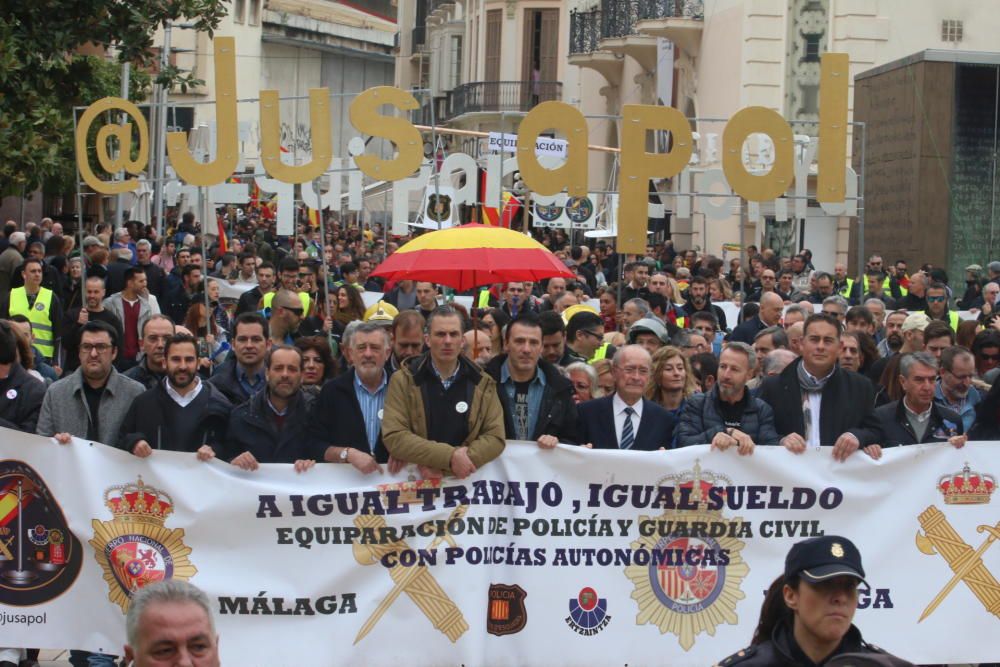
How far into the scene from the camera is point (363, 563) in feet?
26.1

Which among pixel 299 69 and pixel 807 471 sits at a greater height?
pixel 299 69

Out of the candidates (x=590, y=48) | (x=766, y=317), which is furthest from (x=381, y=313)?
(x=590, y=48)

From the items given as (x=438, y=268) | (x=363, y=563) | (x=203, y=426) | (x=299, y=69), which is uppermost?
(x=299, y=69)

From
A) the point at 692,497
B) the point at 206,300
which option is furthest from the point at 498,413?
the point at 206,300

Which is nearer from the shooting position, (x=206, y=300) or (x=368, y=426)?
(x=368, y=426)

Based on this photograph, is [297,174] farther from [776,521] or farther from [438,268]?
[776,521]

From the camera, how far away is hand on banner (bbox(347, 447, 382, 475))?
311 inches

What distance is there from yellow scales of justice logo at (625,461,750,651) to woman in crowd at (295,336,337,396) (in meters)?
2.31

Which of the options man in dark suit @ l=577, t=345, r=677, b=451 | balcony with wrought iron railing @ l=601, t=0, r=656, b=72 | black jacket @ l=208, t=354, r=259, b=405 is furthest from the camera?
balcony with wrought iron railing @ l=601, t=0, r=656, b=72

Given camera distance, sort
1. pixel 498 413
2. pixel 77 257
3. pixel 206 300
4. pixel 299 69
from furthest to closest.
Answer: pixel 299 69
pixel 77 257
pixel 206 300
pixel 498 413

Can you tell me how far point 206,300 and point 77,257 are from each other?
4.07 metres

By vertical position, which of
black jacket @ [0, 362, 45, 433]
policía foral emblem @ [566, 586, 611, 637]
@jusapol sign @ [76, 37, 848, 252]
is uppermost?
@jusapol sign @ [76, 37, 848, 252]

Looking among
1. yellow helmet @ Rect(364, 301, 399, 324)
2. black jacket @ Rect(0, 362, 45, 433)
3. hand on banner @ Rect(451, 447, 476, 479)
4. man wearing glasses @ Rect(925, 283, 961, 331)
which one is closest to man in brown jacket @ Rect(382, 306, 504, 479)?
hand on banner @ Rect(451, 447, 476, 479)

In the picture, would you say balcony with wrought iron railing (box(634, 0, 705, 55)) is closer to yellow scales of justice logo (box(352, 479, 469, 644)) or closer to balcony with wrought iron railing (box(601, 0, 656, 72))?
balcony with wrought iron railing (box(601, 0, 656, 72))
